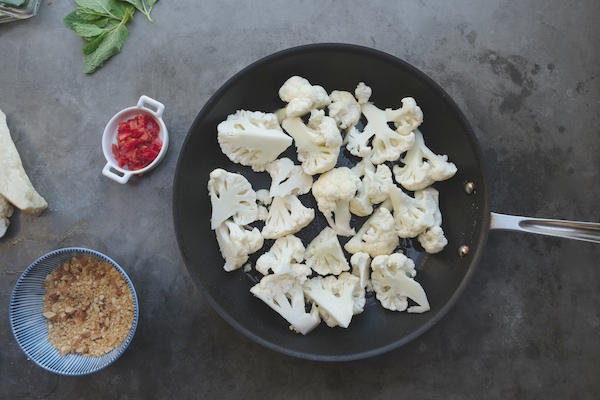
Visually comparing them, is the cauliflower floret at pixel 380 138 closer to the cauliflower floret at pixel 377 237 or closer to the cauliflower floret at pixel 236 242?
the cauliflower floret at pixel 377 237

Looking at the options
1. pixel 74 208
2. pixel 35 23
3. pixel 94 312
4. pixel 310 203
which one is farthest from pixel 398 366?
pixel 35 23

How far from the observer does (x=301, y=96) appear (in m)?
2.38

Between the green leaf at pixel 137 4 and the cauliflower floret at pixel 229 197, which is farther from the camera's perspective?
the green leaf at pixel 137 4

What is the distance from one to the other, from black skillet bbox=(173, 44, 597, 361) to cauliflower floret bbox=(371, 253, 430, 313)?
6 cm

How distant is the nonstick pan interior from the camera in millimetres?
2336

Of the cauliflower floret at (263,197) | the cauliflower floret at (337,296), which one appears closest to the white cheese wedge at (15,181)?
the cauliflower floret at (263,197)

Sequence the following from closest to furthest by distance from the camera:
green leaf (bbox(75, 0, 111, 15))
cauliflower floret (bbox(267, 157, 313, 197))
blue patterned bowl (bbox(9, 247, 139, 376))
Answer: blue patterned bowl (bbox(9, 247, 139, 376)) → cauliflower floret (bbox(267, 157, 313, 197)) → green leaf (bbox(75, 0, 111, 15))

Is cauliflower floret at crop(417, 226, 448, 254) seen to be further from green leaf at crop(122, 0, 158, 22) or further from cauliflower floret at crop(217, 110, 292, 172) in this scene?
green leaf at crop(122, 0, 158, 22)

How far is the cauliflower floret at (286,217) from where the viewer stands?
2381mm

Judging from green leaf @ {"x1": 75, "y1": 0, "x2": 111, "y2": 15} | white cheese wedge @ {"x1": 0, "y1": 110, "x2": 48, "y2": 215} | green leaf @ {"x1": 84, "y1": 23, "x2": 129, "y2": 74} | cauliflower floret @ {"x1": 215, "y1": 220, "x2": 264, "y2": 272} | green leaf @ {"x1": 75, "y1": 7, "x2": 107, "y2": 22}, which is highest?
green leaf @ {"x1": 75, "y1": 0, "x2": 111, "y2": 15}

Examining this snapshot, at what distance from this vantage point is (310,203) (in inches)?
99.7

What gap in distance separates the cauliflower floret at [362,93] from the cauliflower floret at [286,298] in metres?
0.95

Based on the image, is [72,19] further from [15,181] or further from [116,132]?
[15,181]

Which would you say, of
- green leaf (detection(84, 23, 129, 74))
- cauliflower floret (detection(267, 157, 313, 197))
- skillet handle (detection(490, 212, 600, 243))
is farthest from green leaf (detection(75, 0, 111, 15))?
skillet handle (detection(490, 212, 600, 243))
